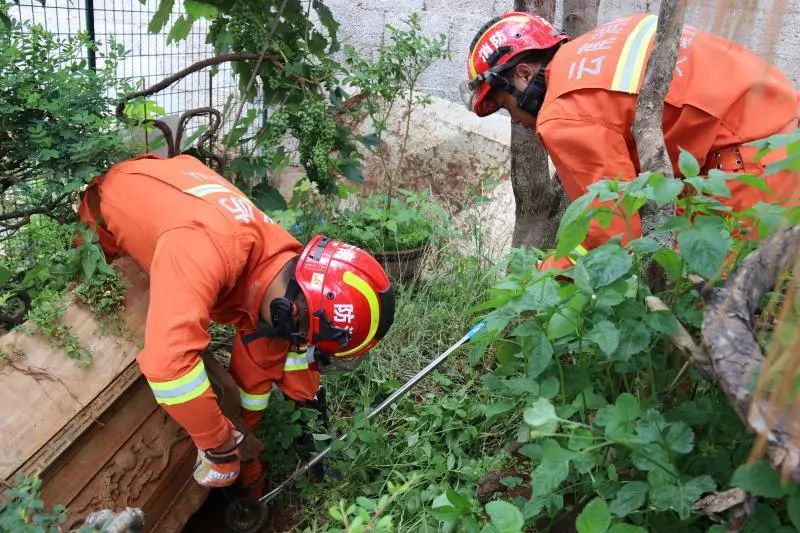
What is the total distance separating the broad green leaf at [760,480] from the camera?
1229 mm

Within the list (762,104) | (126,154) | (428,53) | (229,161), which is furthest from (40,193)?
(762,104)

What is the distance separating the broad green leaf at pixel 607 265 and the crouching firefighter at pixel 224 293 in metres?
1.28

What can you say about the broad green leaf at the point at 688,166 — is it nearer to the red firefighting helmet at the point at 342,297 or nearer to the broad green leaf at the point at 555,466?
the broad green leaf at the point at 555,466

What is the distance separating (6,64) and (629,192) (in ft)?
7.50

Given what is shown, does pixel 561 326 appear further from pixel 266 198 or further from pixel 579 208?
pixel 266 198

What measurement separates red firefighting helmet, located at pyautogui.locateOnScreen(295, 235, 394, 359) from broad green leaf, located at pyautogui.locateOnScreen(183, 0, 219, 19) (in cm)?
145

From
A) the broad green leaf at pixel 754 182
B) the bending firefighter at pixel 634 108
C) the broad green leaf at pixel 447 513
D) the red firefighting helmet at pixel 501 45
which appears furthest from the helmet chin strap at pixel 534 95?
the broad green leaf at pixel 447 513

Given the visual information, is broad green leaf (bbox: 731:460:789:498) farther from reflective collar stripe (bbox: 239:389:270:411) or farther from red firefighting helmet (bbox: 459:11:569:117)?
reflective collar stripe (bbox: 239:389:270:411)

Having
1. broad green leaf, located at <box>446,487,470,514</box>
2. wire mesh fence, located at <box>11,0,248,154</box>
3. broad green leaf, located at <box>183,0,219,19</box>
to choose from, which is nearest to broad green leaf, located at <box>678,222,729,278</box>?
broad green leaf, located at <box>446,487,470,514</box>

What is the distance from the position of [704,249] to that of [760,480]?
17.6 inches

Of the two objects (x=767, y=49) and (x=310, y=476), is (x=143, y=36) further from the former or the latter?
(x=767, y=49)

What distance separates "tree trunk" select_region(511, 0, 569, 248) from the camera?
3.65m

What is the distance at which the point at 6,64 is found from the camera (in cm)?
267

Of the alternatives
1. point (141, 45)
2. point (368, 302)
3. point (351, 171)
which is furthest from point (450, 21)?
point (368, 302)
